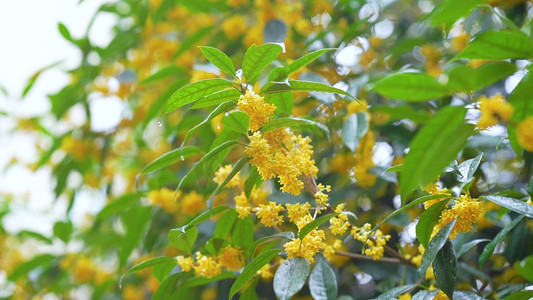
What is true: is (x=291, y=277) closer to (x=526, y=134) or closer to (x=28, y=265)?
(x=526, y=134)

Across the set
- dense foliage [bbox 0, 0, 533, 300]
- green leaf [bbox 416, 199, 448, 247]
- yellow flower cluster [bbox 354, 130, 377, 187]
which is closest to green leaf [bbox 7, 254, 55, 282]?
dense foliage [bbox 0, 0, 533, 300]

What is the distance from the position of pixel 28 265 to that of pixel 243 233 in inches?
40.4

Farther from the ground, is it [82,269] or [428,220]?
[428,220]

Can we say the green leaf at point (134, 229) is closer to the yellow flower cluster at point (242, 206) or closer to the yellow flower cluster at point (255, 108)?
the yellow flower cluster at point (242, 206)

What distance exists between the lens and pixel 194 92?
86 centimetres

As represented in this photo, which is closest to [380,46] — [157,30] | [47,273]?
[157,30]

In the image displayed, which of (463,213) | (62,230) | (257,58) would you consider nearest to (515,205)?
(463,213)

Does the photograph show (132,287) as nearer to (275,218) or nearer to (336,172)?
(336,172)

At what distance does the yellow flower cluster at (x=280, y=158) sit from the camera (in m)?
0.79

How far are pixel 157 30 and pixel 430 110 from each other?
3.61ft

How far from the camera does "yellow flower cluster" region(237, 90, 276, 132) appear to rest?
0.79 meters

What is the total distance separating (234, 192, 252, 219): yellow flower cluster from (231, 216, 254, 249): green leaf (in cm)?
6

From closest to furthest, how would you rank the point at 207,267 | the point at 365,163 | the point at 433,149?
1. the point at 433,149
2. the point at 207,267
3. the point at 365,163

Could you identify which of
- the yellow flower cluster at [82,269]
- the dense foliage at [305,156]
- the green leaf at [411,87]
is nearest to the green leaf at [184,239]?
the dense foliage at [305,156]
